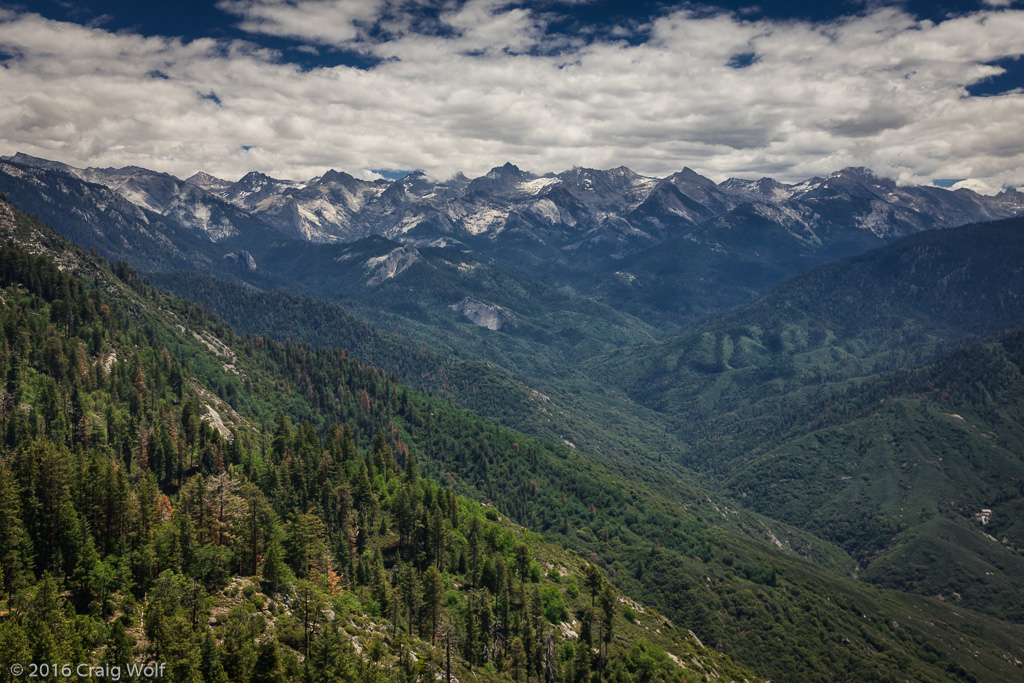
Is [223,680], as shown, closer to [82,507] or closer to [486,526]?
[82,507]

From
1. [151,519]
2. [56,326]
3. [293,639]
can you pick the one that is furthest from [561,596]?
[56,326]

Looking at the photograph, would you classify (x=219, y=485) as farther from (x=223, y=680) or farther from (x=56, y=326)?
(x=56, y=326)

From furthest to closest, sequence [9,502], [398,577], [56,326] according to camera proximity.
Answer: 1. [56,326]
2. [398,577]
3. [9,502]

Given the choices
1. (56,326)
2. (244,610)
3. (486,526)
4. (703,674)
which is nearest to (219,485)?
(244,610)

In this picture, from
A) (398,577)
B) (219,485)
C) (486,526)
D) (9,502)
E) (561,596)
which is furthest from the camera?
(486,526)

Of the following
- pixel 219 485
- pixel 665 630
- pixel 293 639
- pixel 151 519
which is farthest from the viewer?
pixel 665 630

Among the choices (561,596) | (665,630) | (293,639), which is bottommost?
(665,630)

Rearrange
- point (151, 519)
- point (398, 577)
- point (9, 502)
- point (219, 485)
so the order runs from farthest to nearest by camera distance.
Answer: point (398, 577), point (219, 485), point (151, 519), point (9, 502)

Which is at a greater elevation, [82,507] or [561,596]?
[82,507]

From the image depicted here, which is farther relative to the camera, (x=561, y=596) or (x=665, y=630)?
(x=665, y=630)

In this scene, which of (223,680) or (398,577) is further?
(398,577)
